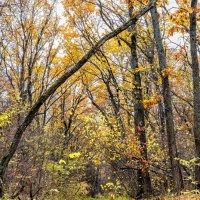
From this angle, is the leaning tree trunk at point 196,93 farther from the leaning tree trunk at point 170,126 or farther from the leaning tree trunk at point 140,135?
the leaning tree trunk at point 140,135

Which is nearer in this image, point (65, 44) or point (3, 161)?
point (3, 161)

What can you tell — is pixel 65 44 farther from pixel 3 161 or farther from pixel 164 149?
pixel 3 161

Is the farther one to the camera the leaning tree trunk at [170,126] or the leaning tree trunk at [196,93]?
the leaning tree trunk at [196,93]

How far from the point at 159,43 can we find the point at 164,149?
395 centimetres

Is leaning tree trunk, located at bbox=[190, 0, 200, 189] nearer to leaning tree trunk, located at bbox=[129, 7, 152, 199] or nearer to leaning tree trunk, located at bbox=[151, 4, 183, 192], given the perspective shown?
leaning tree trunk, located at bbox=[151, 4, 183, 192]

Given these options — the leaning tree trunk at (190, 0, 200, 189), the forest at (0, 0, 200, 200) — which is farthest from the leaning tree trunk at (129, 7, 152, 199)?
the leaning tree trunk at (190, 0, 200, 189)

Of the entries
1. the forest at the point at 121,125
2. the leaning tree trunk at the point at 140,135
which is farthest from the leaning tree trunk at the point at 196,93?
the leaning tree trunk at the point at 140,135

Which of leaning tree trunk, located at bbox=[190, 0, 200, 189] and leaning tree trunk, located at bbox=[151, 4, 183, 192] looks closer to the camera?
leaning tree trunk, located at bbox=[151, 4, 183, 192]

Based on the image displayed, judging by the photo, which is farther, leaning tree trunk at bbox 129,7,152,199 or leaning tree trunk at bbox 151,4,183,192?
leaning tree trunk at bbox 129,7,152,199

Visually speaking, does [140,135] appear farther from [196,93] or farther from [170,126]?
[196,93]

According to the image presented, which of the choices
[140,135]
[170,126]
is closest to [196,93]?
[170,126]

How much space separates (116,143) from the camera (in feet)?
30.3

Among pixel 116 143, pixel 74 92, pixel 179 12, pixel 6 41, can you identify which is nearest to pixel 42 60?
pixel 6 41

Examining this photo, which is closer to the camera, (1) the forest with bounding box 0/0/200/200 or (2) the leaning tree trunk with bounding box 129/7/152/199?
(1) the forest with bounding box 0/0/200/200
